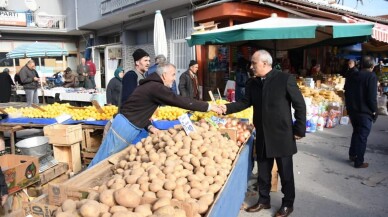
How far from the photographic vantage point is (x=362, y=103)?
514cm

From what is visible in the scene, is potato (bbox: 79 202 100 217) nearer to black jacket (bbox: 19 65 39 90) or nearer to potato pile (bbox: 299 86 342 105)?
potato pile (bbox: 299 86 342 105)

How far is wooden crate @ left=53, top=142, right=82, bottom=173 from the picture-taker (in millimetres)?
5133

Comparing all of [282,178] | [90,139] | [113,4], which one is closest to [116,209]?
[282,178]

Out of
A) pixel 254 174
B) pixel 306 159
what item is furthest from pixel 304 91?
pixel 254 174

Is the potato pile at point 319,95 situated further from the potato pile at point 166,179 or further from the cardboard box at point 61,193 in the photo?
the cardboard box at point 61,193

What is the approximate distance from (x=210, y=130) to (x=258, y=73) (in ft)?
3.07

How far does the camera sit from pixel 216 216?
7.38ft

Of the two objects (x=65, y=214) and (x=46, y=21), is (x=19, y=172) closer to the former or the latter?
(x=65, y=214)

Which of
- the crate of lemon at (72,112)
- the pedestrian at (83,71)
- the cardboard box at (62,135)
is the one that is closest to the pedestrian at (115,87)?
the crate of lemon at (72,112)

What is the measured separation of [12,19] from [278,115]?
2093 cm

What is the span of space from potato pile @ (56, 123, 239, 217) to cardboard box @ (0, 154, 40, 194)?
4.28ft

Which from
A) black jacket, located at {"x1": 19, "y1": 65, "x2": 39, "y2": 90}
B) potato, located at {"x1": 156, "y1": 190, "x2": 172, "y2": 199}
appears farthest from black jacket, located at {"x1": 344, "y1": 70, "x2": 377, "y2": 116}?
black jacket, located at {"x1": 19, "y1": 65, "x2": 39, "y2": 90}

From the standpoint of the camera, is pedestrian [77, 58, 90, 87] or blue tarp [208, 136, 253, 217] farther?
pedestrian [77, 58, 90, 87]

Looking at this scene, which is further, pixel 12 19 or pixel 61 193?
pixel 12 19
